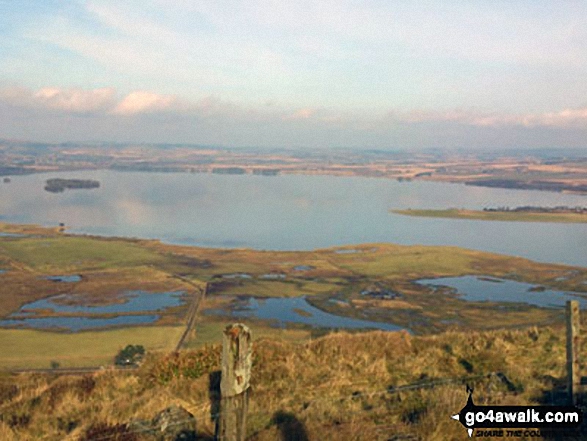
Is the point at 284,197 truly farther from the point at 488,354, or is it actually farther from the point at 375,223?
the point at 488,354

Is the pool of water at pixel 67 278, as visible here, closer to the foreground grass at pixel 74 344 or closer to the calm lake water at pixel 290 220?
the foreground grass at pixel 74 344

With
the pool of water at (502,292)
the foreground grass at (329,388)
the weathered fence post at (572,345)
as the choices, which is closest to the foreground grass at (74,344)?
the foreground grass at (329,388)

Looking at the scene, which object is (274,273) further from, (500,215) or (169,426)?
(500,215)

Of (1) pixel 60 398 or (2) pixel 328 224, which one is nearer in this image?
(1) pixel 60 398

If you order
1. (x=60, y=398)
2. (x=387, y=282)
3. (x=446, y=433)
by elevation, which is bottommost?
(x=387, y=282)

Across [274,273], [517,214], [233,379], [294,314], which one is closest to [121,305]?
[294,314]

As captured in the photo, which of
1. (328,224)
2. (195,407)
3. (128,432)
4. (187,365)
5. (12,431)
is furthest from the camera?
(328,224)

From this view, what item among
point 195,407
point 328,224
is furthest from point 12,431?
point 328,224
